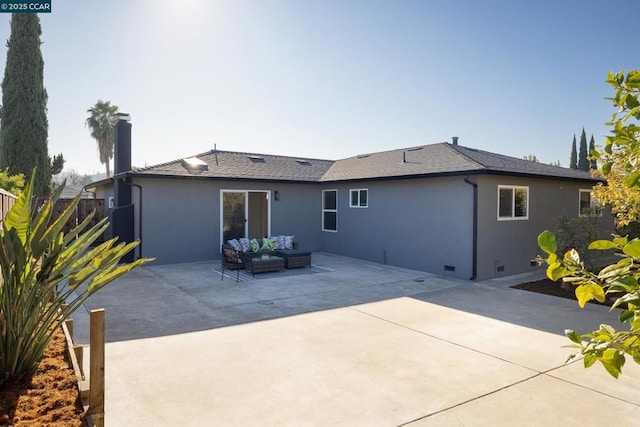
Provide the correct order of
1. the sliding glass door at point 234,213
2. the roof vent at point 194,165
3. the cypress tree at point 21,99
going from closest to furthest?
the roof vent at point 194,165
the sliding glass door at point 234,213
the cypress tree at point 21,99

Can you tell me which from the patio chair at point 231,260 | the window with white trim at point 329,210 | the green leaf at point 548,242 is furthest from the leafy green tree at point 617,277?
the window with white trim at point 329,210

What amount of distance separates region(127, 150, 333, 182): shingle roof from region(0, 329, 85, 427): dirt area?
29.4 ft

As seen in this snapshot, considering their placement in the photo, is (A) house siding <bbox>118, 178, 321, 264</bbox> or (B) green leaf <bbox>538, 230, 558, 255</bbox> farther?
(A) house siding <bbox>118, 178, 321, 264</bbox>

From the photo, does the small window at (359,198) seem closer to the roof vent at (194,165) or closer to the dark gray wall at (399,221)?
the dark gray wall at (399,221)

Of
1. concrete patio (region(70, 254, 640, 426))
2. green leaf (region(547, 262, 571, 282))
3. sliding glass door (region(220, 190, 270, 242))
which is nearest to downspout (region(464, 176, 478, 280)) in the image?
concrete patio (region(70, 254, 640, 426))

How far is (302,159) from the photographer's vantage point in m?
16.9

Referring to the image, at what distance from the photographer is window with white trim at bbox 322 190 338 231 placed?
13.9m

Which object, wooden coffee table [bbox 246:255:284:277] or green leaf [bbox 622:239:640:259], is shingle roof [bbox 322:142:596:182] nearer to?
wooden coffee table [bbox 246:255:284:277]

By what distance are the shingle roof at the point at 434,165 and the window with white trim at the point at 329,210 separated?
0.64 metres

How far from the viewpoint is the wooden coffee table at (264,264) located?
9.65 m

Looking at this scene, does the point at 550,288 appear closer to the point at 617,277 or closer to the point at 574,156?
the point at 617,277

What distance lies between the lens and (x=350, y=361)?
450 cm

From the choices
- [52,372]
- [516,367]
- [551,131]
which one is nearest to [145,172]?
[52,372]

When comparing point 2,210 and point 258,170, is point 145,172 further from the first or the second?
point 2,210
